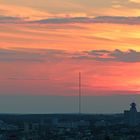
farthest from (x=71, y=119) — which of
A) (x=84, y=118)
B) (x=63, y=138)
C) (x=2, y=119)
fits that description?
(x=63, y=138)

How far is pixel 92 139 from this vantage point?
106 metres

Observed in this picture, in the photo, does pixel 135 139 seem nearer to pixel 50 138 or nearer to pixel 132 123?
pixel 50 138

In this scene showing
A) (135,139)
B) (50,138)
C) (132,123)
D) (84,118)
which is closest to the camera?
(135,139)

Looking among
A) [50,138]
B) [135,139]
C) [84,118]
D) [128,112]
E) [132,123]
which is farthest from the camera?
[84,118]

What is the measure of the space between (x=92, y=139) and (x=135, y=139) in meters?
7.28

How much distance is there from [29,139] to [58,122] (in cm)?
8275

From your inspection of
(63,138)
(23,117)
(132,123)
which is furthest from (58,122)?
(63,138)

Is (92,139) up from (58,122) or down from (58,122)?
down

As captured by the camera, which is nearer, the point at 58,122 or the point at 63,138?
the point at 63,138

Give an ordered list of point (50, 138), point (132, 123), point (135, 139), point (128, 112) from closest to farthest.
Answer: point (135, 139), point (50, 138), point (132, 123), point (128, 112)

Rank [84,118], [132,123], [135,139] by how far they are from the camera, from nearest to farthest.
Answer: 1. [135,139]
2. [132,123]
3. [84,118]

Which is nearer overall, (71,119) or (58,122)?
(58,122)

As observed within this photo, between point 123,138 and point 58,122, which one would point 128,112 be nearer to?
point 58,122

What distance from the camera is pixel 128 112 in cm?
18025
